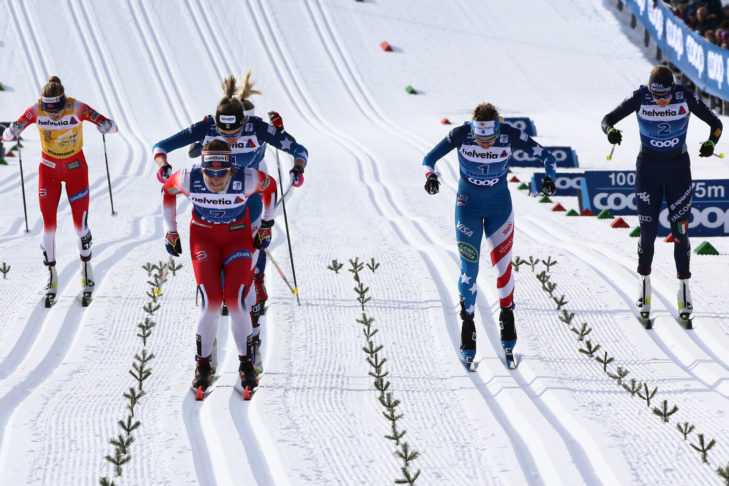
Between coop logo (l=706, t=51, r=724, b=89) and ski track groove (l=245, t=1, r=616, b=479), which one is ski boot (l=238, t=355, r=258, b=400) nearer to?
ski track groove (l=245, t=1, r=616, b=479)

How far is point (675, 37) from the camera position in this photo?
26828 mm

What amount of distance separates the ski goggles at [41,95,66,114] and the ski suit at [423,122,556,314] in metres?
3.83

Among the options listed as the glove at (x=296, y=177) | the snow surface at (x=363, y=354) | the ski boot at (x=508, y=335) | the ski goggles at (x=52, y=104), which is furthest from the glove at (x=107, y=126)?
the ski boot at (x=508, y=335)

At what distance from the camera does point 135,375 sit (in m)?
7.21

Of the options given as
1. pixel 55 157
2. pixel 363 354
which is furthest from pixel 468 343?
pixel 55 157

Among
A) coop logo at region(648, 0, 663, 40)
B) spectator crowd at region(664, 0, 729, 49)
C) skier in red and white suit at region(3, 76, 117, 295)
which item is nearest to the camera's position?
skier in red and white suit at region(3, 76, 117, 295)

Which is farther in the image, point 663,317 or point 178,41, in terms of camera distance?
point 178,41

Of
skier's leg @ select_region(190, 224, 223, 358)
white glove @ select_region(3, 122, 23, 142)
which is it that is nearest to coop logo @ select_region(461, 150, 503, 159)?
skier's leg @ select_region(190, 224, 223, 358)

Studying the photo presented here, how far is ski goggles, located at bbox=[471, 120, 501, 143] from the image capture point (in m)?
Result: 7.48

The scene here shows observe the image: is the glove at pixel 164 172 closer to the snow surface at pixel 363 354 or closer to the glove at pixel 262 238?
the glove at pixel 262 238

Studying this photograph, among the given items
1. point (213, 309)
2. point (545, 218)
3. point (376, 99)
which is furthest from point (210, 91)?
point (213, 309)

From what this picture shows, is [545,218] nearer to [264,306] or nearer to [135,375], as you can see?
[264,306]

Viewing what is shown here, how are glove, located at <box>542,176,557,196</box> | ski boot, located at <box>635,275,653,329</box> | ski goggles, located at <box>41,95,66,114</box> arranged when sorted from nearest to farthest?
glove, located at <box>542,176,557,196</box>
ski boot, located at <box>635,275,653,329</box>
ski goggles, located at <box>41,95,66,114</box>

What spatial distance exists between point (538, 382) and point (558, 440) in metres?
1.31
